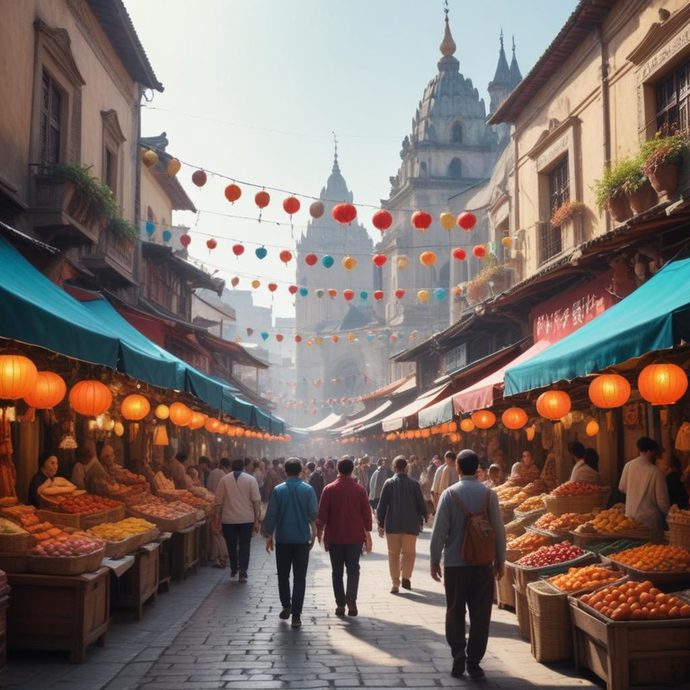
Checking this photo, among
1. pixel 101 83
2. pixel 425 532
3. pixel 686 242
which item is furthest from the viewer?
pixel 425 532

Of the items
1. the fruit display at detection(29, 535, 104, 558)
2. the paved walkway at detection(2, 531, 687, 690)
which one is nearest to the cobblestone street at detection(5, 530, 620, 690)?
the paved walkway at detection(2, 531, 687, 690)

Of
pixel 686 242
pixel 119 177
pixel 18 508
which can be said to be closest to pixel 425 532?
pixel 119 177

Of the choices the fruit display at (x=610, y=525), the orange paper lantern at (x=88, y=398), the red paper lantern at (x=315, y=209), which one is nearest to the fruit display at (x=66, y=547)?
the orange paper lantern at (x=88, y=398)

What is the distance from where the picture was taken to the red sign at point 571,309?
511 inches

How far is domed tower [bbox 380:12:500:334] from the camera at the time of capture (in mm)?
57528

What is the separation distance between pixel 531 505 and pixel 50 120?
9594mm

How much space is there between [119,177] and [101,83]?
2.28 metres

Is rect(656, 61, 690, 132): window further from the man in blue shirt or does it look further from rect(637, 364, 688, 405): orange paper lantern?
the man in blue shirt

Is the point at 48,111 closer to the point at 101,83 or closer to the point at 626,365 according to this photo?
the point at 101,83

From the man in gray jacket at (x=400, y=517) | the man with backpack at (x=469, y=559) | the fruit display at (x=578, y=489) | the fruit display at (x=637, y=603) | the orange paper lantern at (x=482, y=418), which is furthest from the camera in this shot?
the orange paper lantern at (x=482, y=418)

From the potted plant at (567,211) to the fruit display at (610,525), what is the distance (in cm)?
797

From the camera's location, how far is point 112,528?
9211mm

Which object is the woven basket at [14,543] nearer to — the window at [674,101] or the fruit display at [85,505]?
the fruit display at [85,505]

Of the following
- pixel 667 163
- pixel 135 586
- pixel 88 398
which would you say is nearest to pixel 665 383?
pixel 667 163
